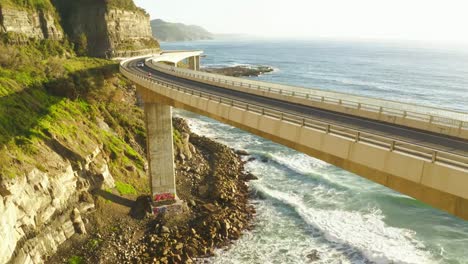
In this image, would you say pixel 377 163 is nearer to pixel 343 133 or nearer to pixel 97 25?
pixel 343 133

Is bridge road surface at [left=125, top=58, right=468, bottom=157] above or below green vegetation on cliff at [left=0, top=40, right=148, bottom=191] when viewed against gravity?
above

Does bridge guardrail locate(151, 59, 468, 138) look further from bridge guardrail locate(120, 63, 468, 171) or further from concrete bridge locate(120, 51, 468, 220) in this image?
bridge guardrail locate(120, 63, 468, 171)

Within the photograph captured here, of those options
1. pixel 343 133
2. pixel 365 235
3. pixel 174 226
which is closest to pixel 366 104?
pixel 343 133

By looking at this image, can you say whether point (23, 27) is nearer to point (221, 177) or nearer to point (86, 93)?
point (86, 93)

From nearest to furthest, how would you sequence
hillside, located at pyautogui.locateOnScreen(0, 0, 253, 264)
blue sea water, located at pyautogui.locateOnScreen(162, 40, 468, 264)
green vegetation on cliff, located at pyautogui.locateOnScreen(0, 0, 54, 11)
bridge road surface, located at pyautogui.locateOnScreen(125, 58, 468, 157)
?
bridge road surface, located at pyautogui.locateOnScreen(125, 58, 468, 157) < hillside, located at pyautogui.locateOnScreen(0, 0, 253, 264) < blue sea water, located at pyautogui.locateOnScreen(162, 40, 468, 264) < green vegetation on cliff, located at pyautogui.locateOnScreen(0, 0, 54, 11)

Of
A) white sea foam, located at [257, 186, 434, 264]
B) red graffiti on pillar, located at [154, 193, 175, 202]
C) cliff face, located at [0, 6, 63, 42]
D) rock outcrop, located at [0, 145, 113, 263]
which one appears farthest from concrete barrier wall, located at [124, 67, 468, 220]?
cliff face, located at [0, 6, 63, 42]

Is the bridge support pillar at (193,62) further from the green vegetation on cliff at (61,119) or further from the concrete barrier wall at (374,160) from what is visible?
the concrete barrier wall at (374,160)

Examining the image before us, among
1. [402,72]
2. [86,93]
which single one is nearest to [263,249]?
[86,93]
